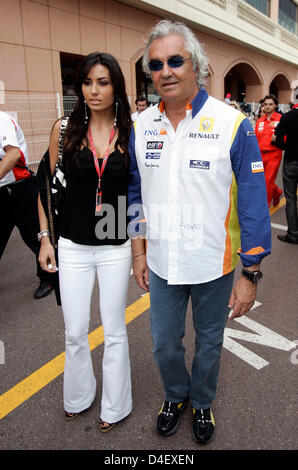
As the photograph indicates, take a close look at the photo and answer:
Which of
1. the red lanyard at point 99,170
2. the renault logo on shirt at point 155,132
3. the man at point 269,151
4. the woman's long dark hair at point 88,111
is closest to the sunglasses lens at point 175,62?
the renault logo on shirt at point 155,132

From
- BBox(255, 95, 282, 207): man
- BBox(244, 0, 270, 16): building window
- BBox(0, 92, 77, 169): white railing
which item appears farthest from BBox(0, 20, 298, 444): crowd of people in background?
BBox(244, 0, 270, 16): building window

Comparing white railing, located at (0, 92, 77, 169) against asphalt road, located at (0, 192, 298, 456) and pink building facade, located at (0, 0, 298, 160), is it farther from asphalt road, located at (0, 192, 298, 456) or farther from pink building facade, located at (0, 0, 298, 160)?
asphalt road, located at (0, 192, 298, 456)

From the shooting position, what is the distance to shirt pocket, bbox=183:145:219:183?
1735 mm

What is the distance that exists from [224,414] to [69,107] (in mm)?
10017

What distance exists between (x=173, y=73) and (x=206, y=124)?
0.27 metres

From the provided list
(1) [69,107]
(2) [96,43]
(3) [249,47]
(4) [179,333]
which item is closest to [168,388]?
(4) [179,333]

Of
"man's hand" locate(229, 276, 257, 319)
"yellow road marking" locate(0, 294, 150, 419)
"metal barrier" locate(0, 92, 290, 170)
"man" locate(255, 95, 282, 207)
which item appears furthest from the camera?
"metal barrier" locate(0, 92, 290, 170)

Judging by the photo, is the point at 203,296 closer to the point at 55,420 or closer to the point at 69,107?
the point at 55,420

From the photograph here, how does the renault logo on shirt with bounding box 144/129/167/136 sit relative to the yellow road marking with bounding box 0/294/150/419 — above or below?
above

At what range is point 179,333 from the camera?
209cm

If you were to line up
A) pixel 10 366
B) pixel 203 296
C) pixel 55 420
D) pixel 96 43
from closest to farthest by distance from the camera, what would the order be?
pixel 203 296, pixel 55 420, pixel 10 366, pixel 96 43

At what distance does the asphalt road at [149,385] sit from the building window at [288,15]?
28049 mm

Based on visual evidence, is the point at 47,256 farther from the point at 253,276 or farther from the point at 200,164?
the point at 253,276

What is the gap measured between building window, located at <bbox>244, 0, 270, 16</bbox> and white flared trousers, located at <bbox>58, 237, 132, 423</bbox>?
2338cm
